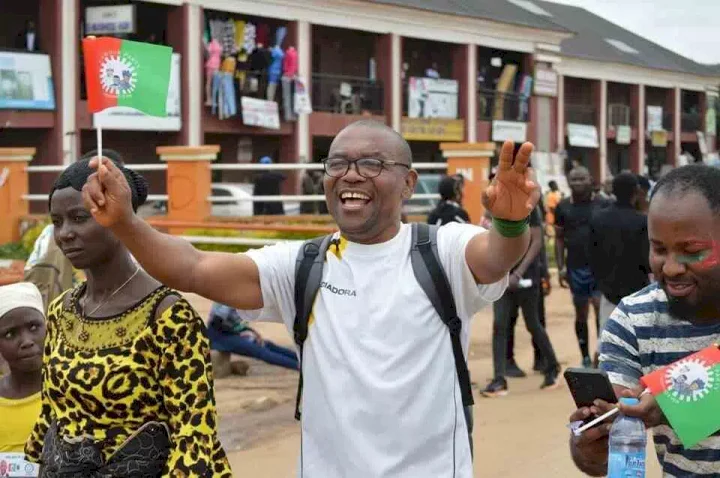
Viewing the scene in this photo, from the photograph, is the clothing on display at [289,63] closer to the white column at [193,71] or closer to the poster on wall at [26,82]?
the white column at [193,71]

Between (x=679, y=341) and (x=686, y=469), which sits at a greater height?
(x=679, y=341)

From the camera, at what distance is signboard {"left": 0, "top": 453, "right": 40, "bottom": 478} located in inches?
187

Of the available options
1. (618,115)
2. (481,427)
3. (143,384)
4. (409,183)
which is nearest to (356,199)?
(409,183)

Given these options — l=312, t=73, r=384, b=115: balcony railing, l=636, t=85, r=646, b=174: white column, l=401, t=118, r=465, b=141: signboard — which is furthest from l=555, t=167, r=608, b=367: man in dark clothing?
l=636, t=85, r=646, b=174: white column

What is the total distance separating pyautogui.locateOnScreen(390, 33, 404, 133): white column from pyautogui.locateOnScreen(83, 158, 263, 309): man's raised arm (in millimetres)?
31691

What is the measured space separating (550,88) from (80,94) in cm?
2045

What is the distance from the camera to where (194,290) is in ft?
11.6

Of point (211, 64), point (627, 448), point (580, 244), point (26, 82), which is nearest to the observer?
point (627, 448)

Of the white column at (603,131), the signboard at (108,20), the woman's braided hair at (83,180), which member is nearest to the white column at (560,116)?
the white column at (603,131)

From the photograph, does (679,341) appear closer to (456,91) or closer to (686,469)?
(686,469)

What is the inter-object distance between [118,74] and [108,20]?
919 inches

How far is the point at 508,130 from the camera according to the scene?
40.8 metres

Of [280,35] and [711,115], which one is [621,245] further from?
[711,115]

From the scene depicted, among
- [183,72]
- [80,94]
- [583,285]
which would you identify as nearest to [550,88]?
[183,72]
